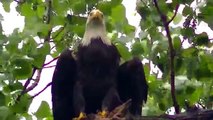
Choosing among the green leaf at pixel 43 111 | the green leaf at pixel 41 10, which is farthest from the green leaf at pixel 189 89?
the green leaf at pixel 41 10

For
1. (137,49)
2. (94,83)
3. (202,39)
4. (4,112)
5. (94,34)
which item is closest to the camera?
(4,112)

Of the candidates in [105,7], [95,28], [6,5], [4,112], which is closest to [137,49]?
[105,7]

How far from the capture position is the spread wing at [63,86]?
216 inches

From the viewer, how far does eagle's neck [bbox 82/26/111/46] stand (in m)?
5.89

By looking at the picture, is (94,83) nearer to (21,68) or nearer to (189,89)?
(21,68)

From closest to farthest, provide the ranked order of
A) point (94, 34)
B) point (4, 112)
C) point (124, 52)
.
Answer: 1. point (4, 112)
2. point (124, 52)
3. point (94, 34)

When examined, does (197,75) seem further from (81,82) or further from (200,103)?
(81,82)

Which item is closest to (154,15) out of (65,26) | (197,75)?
(197,75)

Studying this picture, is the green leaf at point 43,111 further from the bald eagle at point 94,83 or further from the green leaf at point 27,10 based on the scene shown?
the green leaf at point 27,10

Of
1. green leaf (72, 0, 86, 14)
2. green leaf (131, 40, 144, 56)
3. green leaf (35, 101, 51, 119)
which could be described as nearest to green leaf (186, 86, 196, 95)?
green leaf (131, 40, 144, 56)

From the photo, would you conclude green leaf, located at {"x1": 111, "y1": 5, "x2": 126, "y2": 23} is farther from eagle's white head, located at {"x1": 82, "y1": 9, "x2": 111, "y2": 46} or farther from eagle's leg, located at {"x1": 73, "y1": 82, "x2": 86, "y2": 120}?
eagle's leg, located at {"x1": 73, "y1": 82, "x2": 86, "y2": 120}

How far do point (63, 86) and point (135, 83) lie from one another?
0.66 metres

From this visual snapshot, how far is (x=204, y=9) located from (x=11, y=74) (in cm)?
172

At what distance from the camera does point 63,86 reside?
5574 millimetres
